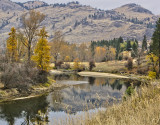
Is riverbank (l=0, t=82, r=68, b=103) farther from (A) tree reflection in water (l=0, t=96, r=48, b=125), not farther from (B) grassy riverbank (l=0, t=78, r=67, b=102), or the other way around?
(A) tree reflection in water (l=0, t=96, r=48, b=125)

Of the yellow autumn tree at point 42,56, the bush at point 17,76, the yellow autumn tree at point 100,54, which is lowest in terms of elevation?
the yellow autumn tree at point 100,54

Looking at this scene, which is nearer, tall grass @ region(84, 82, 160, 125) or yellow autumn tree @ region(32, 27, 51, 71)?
Result: tall grass @ region(84, 82, 160, 125)

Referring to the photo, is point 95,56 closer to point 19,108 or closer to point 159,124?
point 19,108

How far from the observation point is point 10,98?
104 feet

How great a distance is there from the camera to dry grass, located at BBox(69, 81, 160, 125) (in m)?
6.24

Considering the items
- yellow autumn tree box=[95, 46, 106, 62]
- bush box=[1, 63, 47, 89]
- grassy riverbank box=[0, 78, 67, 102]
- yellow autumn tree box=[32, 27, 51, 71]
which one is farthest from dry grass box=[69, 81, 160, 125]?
yellow autumn tree box=[95, 46, 106, 62]

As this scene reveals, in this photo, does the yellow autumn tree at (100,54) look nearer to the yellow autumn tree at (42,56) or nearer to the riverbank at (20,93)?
the yellow autumn tree at (42,56)

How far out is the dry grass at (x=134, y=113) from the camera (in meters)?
6.24

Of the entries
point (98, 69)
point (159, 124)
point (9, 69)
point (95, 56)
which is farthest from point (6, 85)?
point (95, 56)

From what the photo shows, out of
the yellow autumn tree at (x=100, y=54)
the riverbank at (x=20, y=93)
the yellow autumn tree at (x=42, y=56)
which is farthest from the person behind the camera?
the yellow autumn tree at (x=100, y=54)

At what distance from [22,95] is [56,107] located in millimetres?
8941

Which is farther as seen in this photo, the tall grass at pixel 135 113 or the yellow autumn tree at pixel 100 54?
the yellow autumn tree at pixel 100 54

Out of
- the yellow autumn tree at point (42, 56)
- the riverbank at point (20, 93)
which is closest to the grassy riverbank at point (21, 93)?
the riverbank at point (20, 93)

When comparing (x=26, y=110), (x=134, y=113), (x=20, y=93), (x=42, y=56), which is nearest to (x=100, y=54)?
(x=42, y=56)
